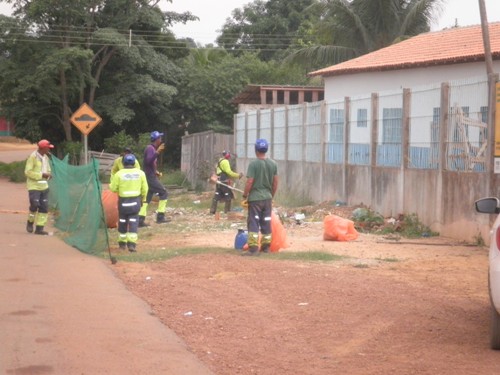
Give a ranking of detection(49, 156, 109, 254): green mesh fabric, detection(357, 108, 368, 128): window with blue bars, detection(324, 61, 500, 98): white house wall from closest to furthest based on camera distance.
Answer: detection(49, 156, 109, 254): green mesh fabric
detection(357, 108, 368, 128): window with blue bars
detection(324, 61, 500, 98): white house wall

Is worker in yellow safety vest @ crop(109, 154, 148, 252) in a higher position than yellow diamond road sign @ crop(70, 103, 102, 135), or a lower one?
lower

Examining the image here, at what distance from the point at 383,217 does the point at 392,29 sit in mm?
22018

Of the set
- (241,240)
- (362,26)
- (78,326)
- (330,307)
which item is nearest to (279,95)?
(362,26)

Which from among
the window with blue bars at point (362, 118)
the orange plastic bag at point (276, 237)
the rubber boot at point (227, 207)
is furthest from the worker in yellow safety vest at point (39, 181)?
the window with blue bars at point (362, 118)

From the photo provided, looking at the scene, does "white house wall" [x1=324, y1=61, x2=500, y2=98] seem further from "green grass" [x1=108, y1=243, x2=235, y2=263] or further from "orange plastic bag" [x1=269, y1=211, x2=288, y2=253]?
"green grass" [x1=108, y1=243, x2=235, y2=263]

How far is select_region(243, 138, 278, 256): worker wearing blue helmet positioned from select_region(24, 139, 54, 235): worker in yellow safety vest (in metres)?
5.68

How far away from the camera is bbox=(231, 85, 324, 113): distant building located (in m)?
38.0

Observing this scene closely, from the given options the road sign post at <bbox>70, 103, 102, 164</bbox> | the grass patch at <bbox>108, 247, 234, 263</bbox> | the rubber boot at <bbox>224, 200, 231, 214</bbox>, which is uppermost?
the road sign post at <bbox>70, 103, 102, 164</bbox>

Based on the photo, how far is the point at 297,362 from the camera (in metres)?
7.44

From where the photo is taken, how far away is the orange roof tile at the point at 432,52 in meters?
24.3

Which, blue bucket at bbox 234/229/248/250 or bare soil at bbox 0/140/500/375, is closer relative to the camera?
bare soil at bbox 0/140/500/375

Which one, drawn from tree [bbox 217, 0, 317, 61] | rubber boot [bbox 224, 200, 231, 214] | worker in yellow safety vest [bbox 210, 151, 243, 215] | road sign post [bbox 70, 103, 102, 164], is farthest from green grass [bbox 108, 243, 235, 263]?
tree [bbox 217, 0, 317, 61]

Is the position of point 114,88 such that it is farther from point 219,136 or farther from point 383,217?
point 383,217

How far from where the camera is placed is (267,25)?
209 ft
